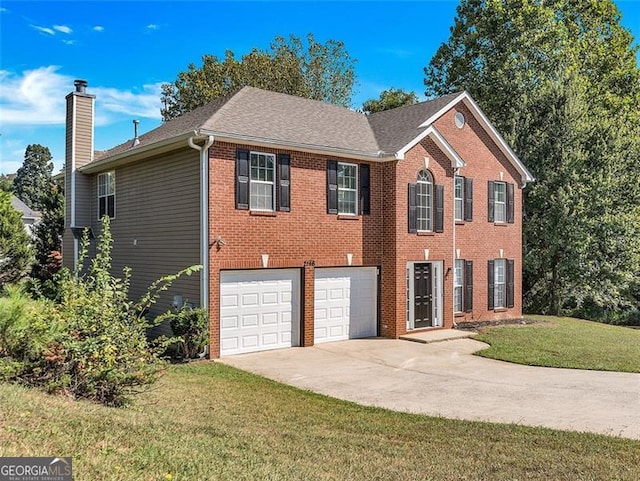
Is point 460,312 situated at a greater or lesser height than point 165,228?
lesser

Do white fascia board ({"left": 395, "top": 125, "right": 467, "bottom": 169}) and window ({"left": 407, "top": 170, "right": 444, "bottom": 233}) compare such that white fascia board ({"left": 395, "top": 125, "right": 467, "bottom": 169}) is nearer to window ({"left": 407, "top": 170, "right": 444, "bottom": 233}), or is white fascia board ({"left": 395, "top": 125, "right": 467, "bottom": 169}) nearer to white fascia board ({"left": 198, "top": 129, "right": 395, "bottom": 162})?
white fascia board ({"left": 198, "top": 129, "right": 395, "bottom": 162})

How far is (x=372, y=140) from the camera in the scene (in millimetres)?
17609

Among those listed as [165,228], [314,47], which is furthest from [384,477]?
[314,47]

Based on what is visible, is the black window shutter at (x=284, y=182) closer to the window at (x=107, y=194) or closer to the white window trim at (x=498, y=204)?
the window at (x=107, y=194)

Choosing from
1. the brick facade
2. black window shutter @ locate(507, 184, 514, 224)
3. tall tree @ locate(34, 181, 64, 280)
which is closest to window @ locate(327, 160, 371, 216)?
the brick facade

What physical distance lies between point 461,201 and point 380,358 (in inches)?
309

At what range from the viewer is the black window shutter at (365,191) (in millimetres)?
15992

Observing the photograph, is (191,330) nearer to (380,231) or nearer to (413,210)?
(380,231)

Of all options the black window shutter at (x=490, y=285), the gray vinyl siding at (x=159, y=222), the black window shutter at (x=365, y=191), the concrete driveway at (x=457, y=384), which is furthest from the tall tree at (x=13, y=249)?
the black window shutter at (x=490, y=285)

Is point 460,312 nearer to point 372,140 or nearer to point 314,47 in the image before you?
point 372,140

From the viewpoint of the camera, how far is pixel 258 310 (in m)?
13.8

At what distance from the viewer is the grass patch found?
4.77 meters

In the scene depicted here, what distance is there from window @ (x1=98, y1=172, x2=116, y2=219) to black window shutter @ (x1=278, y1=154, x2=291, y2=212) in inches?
259
